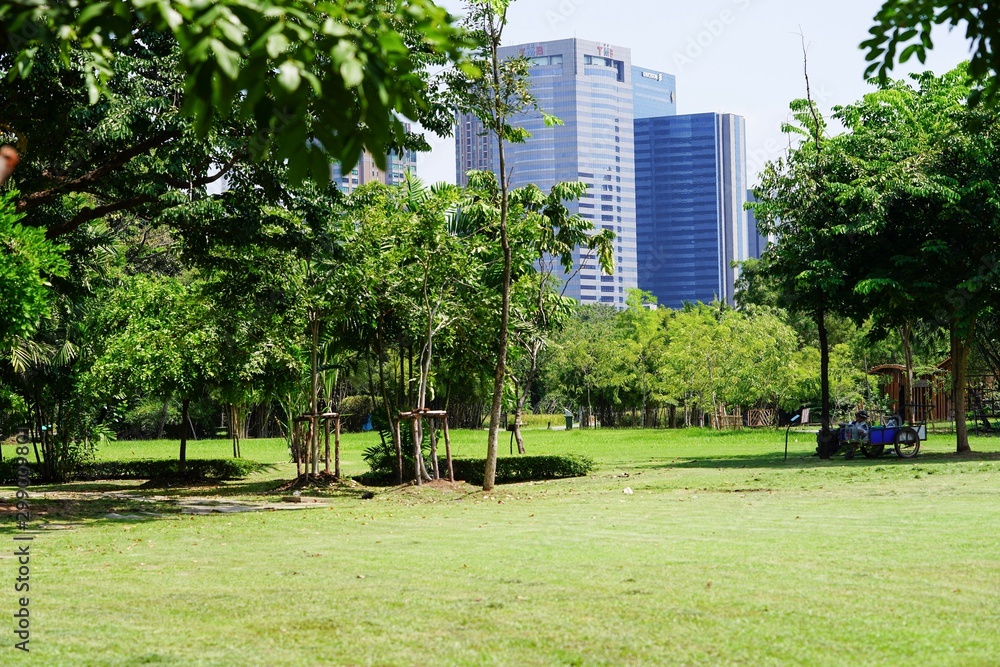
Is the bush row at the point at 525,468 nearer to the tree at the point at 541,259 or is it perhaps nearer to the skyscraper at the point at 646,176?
the tree at the point at 541,259

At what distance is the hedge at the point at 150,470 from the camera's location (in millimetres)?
24523

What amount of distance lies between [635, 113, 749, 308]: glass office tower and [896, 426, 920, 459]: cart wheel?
146 meters

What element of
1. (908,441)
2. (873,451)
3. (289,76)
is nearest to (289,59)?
(289,76)

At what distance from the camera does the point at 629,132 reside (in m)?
164

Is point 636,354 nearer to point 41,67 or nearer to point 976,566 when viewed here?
point 41,67

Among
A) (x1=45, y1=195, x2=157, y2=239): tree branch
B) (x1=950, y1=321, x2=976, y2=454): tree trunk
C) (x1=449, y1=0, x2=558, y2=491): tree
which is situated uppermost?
(x1=449, y1=0, x2=558, y2=491): tree

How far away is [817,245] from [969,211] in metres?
3.36

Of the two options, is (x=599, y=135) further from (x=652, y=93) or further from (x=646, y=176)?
(x=652, y=93)

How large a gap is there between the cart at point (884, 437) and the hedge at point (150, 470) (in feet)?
46.0

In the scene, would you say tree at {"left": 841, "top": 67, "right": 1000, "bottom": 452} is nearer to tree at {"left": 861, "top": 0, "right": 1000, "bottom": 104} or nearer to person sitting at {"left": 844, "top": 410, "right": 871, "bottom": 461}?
person sitting at {"left": 844, "top": 410, "right": 871, "bottom": 461}

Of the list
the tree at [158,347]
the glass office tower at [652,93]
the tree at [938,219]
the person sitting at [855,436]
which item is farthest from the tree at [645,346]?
the glass office tower at [652,93]

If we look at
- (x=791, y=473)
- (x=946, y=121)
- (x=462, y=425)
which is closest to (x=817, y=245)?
(x=946, y=121)

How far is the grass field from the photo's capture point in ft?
17.5

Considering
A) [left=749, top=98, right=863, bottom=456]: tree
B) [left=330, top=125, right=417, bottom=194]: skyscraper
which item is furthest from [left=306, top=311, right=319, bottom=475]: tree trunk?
[left=749, top=98, right=863, bottom=456]: tree
